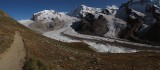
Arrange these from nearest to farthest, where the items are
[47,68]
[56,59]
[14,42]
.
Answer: [47,68] → [56,59] → [14,42]

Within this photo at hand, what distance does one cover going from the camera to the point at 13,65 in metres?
27.9

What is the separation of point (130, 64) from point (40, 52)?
1095 cm

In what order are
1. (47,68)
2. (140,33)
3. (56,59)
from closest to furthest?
1. (47,68)
2. (56,59)
3. (140,33)

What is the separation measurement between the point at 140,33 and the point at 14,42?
152308 millimetres

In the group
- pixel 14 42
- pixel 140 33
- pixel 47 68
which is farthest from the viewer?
pixel 140 33

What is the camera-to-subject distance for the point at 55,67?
96.5ft

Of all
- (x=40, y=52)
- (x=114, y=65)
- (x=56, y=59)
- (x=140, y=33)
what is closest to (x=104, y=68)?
(x=114, y=65)

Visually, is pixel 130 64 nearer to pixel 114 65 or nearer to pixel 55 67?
pixel 114 65

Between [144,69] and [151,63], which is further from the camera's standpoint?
[151,63]

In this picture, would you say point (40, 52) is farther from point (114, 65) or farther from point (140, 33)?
point (140, 33)

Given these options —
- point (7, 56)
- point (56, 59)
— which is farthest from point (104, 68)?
point (7, 56)

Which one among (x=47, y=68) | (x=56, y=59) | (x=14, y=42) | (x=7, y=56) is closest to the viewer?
(x=47, y=68)

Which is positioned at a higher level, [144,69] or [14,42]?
[14,42]

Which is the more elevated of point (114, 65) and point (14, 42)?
point (14, 42)
